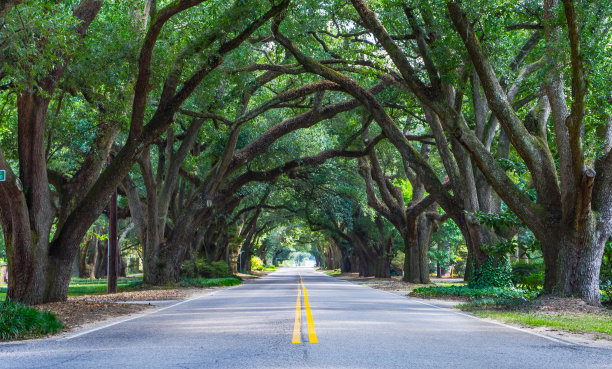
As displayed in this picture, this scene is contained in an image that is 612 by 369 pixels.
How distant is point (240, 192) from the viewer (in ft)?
108

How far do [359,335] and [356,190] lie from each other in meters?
26.1

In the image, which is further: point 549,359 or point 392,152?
point 392,152

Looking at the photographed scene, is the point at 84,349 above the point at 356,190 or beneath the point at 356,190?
beneath

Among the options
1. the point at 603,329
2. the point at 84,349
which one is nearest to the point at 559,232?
the point at 603,329

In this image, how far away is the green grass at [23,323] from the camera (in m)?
9.27

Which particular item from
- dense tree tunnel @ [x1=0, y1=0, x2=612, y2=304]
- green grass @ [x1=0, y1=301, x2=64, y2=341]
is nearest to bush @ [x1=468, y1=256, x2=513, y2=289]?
dense tree tunnel @ [x1=0, y1=0, x2=612, y2=304]

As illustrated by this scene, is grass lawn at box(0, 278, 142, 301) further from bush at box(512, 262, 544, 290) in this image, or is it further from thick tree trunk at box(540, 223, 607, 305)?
thick tree trunk at box(540, 223, 607, 305)

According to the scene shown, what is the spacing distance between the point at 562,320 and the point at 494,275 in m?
9.38

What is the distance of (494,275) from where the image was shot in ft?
68.3

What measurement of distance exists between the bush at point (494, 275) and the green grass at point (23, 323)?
572 inches

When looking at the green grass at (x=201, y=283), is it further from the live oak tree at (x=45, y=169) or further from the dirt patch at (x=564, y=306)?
the dirt patch at (x=564, y=306)

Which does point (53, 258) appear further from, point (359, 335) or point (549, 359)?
point (549, 359)

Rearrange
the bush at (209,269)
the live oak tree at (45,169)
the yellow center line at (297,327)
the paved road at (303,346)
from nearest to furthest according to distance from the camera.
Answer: the paved road at (303,346)
the yellow center line at (297,327)
the live oak tree at (45,169)
the bush at (209,269)

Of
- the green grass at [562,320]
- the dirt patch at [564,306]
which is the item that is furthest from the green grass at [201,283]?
the dirt patch at [564,306]
